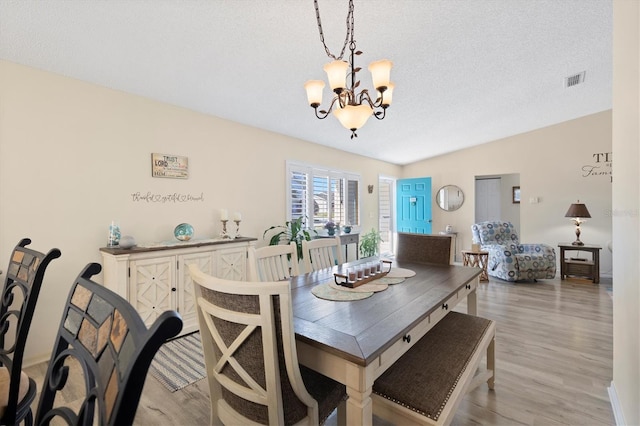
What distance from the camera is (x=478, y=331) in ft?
6.26

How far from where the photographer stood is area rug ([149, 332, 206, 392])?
2184 mm

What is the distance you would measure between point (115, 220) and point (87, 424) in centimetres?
255

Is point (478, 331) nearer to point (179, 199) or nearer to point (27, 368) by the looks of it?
point (179, 199)

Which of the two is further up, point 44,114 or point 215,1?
point 215,1

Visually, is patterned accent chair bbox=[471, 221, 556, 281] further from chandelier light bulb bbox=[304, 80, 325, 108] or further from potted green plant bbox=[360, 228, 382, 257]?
chandelier light bulb bbox=[304, 80, 325, 108]

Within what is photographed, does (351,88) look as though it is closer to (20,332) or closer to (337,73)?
(337,73)

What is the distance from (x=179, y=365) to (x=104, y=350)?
2060 millimetres

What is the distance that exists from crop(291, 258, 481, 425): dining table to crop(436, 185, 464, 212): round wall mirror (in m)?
5.10

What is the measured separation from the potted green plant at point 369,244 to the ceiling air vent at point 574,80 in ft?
12.0

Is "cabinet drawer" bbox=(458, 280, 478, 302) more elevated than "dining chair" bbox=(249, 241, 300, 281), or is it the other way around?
"dining chair" bbox=(249, 241, 300, 281)

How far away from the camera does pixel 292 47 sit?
7.75ft

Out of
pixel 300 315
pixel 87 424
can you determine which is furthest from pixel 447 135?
pixel 87 424

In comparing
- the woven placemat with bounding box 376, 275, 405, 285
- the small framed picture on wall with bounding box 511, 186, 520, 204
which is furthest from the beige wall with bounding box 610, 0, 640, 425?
the small framed picture on wall with bounding box 511, 186, 520, 204

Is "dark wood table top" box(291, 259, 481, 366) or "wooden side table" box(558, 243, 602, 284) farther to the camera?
"wooden side table" box(558, 243, 602, 284)
